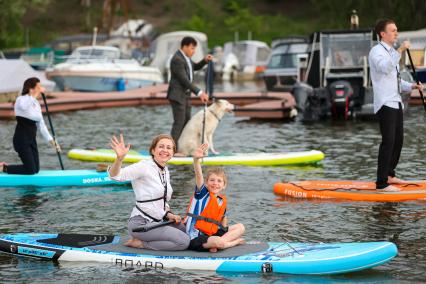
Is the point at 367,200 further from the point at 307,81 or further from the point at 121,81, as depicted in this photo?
the point at 121,81

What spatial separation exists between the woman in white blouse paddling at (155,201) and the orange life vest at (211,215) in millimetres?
171

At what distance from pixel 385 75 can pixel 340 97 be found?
35.9 feet

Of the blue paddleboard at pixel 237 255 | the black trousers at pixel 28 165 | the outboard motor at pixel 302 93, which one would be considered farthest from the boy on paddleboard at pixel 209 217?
the outboard motor at pixel 302 93

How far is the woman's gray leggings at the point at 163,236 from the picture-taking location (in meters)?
8.55

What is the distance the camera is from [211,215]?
8633 mm

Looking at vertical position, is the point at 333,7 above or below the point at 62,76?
above

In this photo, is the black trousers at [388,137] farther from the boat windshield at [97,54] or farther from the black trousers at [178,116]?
the boat windshield at [97,54]

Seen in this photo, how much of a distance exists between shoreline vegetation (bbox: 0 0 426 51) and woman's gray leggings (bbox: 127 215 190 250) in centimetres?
4371

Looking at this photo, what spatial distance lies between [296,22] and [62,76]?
33433mm

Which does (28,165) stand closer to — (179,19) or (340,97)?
(340,97)

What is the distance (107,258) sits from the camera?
8.67m

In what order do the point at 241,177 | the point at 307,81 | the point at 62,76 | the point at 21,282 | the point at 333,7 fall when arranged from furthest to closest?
1. the point at 333,7
2. the point at 62,76
3. the point at 307,81
4. the point at 241,177
5. the point at 21,282

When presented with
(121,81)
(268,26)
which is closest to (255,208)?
(121,81)

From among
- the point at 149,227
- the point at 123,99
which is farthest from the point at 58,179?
the point at 123,99
